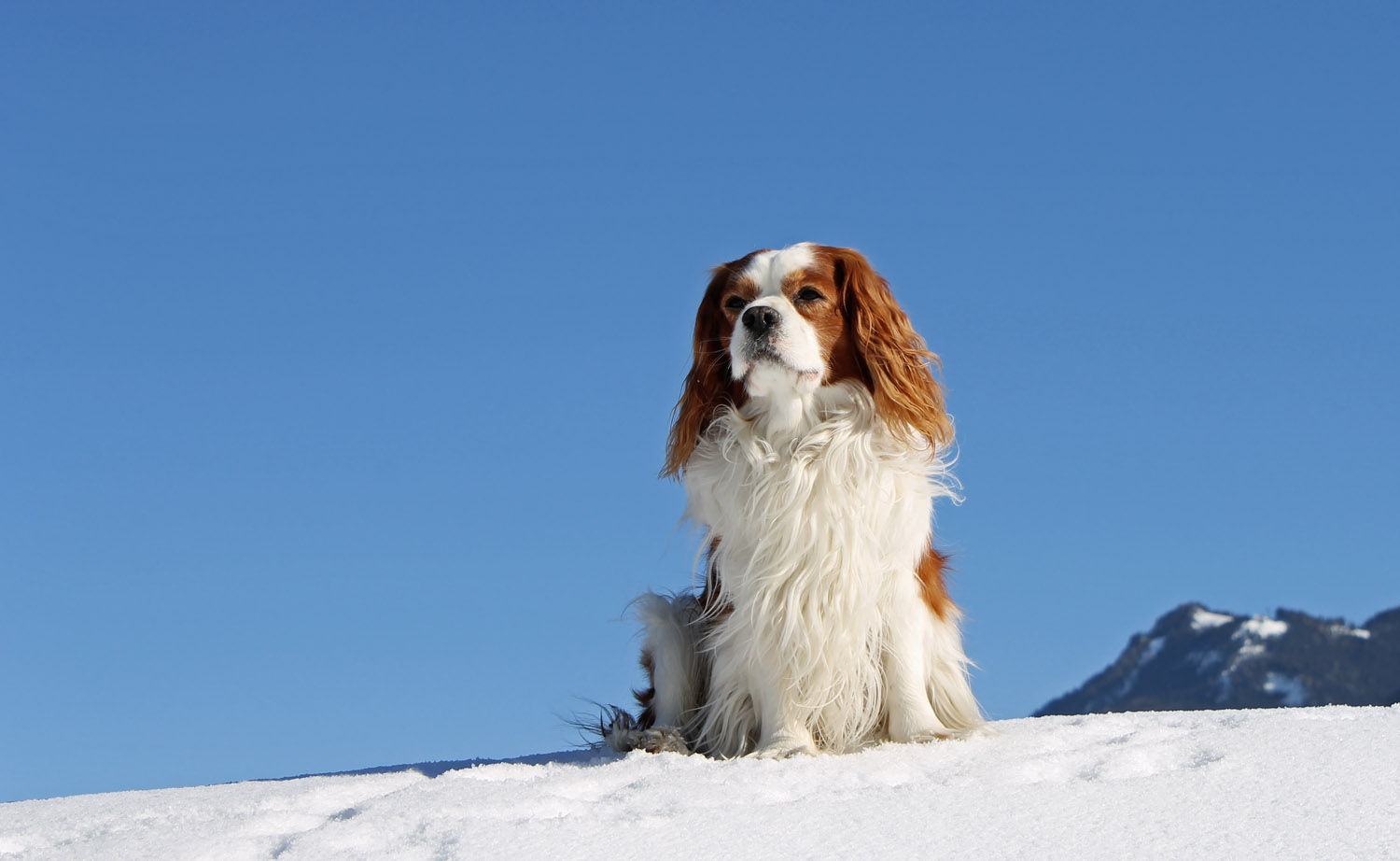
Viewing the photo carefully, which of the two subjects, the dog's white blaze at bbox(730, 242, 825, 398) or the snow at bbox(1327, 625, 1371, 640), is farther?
the snow at bbox(1327, 625, 1371, 640)

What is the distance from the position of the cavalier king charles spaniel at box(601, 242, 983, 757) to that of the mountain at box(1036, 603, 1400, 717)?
59.5 m

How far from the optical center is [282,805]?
4.33 metres

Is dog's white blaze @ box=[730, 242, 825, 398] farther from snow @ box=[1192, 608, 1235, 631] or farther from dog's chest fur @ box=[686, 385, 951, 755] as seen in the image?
snow @ box=[1192, 608, 1235, 631]

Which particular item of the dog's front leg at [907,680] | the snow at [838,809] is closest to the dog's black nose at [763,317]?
the dog's front leg at [907,680]

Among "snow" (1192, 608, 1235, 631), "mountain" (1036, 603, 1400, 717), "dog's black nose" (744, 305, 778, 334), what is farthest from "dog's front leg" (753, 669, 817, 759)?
"snow" (1192, 608, 1235, 631)

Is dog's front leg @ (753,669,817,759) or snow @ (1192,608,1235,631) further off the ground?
snow @ (1192,608,1235,631)

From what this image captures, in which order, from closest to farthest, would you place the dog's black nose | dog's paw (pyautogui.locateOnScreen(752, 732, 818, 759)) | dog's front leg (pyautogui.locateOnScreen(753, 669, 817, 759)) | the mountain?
the dog's black nose → dog's paw (pyautogui.locateOnScreen(752, 732, 818, 759)) → dog's front leg (pyautogui.locateOnScreen(753, 669, 817, 759)) → the mountain

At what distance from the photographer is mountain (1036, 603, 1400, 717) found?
68.1m

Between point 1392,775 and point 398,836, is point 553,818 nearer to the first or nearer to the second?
point 398,836

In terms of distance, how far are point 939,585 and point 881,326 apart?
1166 millimetres

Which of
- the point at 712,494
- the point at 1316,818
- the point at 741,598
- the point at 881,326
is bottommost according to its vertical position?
the point at 1316,818

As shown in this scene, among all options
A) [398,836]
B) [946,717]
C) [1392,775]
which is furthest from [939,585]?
[398,836]

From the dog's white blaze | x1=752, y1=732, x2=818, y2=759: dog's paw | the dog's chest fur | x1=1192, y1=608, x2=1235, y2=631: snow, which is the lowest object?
x1=752, y1=732, x2=818, y2=759: dog's paw

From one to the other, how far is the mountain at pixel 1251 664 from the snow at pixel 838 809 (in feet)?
196
